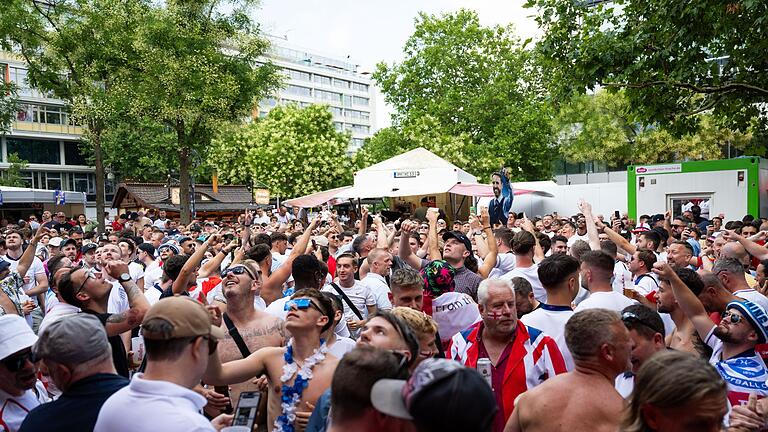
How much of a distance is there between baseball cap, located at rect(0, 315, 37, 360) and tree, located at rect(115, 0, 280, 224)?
67.9ft

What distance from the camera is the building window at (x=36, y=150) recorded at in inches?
2096

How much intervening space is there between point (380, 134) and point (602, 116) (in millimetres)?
14115

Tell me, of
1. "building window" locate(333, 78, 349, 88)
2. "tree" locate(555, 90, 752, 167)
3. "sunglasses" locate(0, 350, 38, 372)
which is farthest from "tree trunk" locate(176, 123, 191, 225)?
"building window" locate(333, 78, 349, 88)

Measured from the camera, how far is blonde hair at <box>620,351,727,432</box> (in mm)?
2162

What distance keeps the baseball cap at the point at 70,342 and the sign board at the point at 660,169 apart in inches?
910

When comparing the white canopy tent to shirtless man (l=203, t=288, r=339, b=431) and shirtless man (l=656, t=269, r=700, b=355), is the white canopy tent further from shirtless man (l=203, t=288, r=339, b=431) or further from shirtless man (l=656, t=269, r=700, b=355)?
shirtless man (l=203, t=288, r=339, b=431)

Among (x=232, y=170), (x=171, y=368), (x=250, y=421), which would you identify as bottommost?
(x=250, y=421)

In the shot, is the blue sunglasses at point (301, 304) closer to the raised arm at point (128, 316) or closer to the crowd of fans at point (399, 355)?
the crowd of fans at point (399, 355)

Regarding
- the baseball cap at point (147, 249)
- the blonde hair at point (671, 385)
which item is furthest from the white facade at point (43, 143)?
the blonde hair at point (671, 385)

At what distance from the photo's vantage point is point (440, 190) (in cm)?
1675

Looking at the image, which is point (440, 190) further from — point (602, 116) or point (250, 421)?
point (602, 116)

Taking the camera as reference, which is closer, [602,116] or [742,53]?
[742,53]

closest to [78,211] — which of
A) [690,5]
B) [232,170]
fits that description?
[232,170]

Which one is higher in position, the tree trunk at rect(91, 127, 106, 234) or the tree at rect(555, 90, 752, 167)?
the tree at rect(555, 90, 752, 167)
